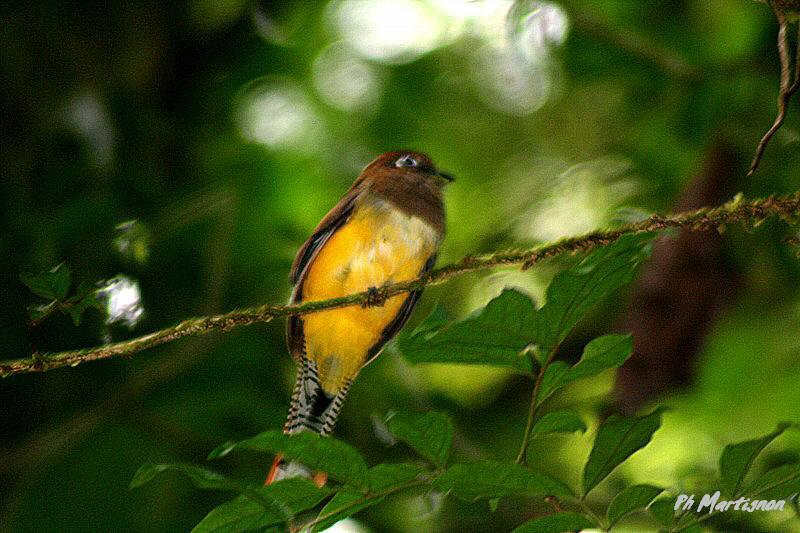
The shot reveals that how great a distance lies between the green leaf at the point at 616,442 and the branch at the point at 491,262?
269mm

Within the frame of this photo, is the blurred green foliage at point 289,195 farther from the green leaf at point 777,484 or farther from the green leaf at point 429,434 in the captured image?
the green leaf at point 429,434

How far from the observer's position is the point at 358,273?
1914 mm

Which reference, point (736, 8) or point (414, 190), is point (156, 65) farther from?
point (736, 8)

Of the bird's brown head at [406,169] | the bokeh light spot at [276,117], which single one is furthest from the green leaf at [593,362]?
the bokeh light spot at [276,117]

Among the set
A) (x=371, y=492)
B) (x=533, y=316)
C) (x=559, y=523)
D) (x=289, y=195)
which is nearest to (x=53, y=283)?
(x=371, y=492)

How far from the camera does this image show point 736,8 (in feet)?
11.5

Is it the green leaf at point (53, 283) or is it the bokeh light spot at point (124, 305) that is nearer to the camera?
the green leaf at point (53, 283)

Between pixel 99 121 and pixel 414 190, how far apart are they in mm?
1776

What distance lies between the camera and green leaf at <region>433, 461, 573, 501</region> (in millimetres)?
1143

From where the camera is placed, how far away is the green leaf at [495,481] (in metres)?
1.14

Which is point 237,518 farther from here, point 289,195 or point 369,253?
point 289,195

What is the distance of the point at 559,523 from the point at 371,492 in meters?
0.27

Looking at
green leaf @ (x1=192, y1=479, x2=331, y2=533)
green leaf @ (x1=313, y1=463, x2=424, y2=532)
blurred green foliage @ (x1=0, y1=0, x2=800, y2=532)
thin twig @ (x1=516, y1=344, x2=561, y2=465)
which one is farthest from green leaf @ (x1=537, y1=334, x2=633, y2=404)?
blurred green foliage @ (x1=0, y1=0, x2=800, y2=532)

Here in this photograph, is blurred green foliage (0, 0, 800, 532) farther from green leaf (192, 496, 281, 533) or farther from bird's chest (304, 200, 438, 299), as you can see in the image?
green leaf (192, 496, 281, 533)
